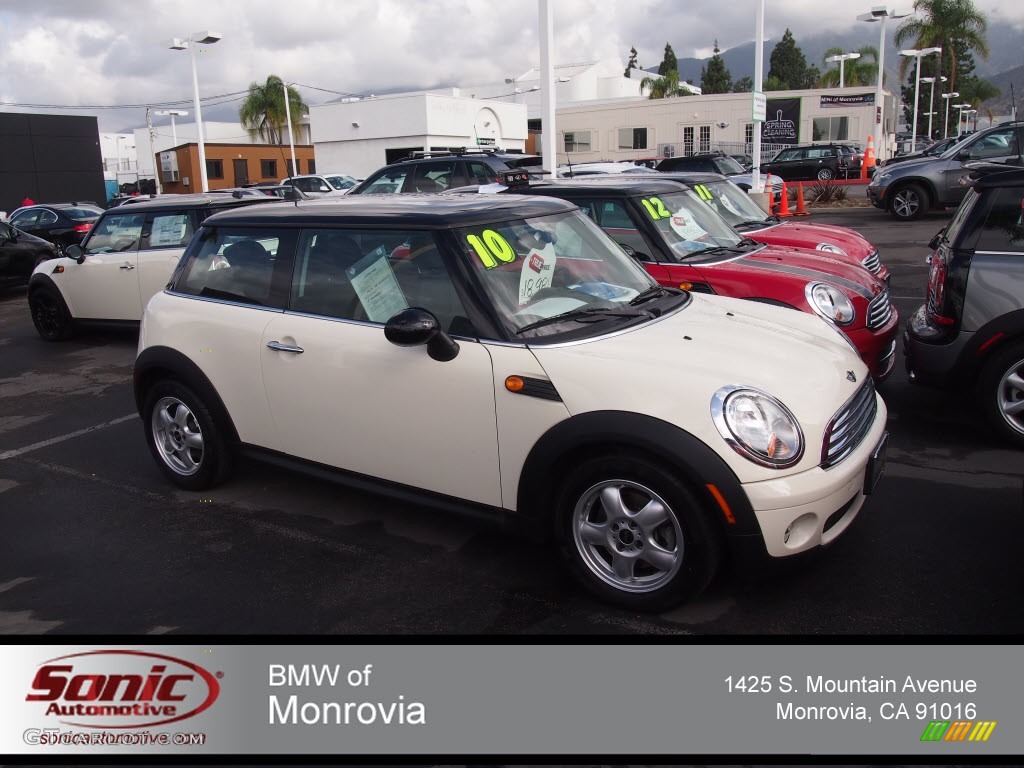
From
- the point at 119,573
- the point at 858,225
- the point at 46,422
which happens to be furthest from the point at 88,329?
the point at 858,225

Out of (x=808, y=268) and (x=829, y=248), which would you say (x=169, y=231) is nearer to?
(x=808, y=268)

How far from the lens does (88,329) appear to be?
397 inches

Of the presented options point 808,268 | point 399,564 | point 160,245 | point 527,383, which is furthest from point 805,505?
point 160,245

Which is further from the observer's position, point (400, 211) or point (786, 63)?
Answer: point (786, 63)

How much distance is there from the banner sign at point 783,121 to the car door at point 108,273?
4985 centimetres

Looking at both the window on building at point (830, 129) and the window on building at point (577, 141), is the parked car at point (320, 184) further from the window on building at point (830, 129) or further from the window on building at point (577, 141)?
the window on building at point (830, 129)

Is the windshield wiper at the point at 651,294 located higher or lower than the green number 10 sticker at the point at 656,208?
lower

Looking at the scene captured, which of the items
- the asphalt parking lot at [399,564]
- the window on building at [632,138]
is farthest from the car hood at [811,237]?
the window on building at [632,138]

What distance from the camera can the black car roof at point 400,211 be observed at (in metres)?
4.04

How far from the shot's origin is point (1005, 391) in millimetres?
5281

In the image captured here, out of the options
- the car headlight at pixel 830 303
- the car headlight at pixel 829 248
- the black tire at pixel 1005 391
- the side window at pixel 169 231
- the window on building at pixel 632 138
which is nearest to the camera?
the black tire at pixel 1005 391

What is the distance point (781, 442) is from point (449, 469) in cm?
148

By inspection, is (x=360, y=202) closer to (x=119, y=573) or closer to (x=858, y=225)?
(x=119, y=573)

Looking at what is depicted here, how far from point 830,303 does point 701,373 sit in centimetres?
305
